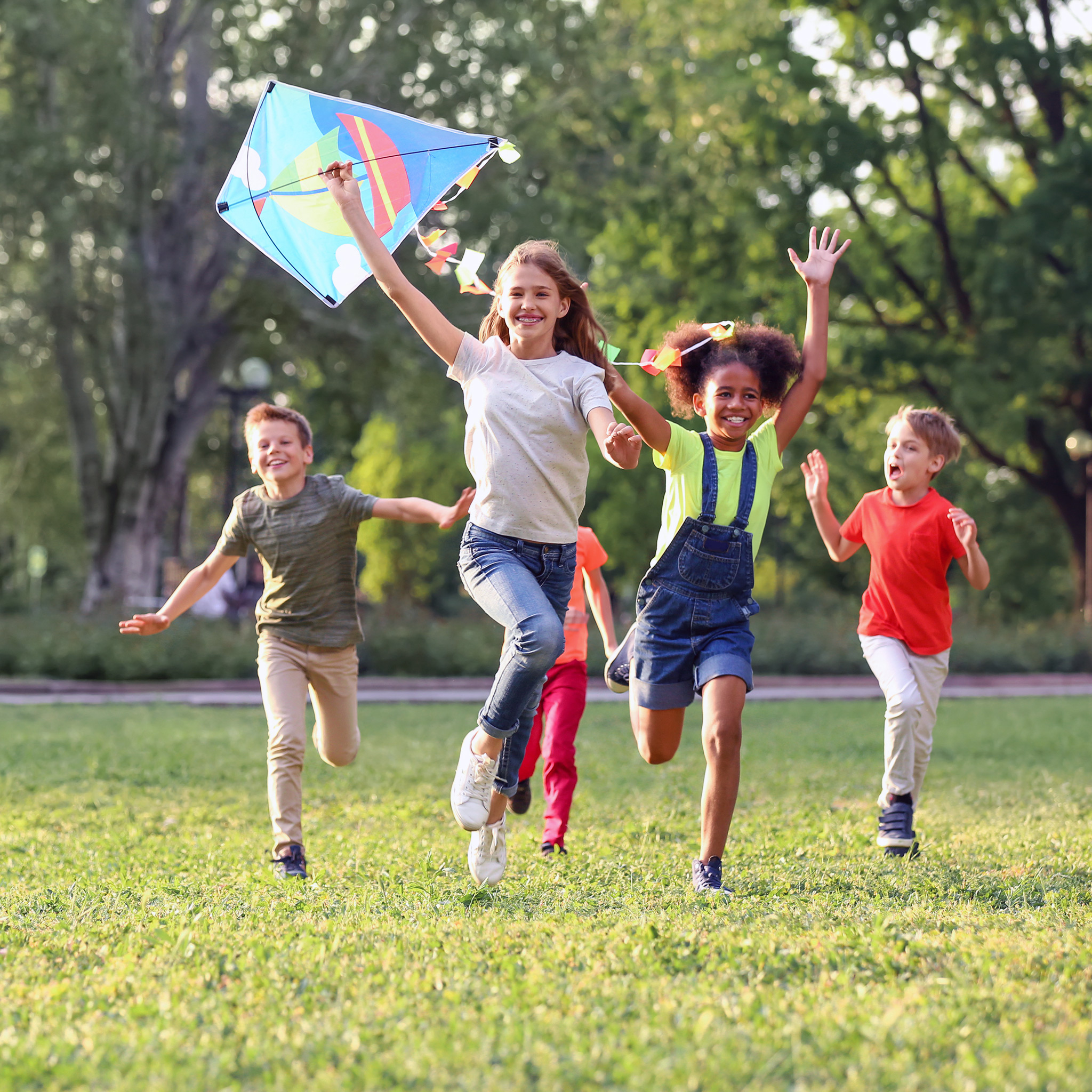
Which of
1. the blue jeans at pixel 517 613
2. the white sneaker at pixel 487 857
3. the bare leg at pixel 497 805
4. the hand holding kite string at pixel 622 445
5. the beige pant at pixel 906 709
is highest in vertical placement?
the hand holding kite string at pixel 622 445

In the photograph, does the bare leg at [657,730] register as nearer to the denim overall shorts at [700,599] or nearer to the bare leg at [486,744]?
the denim overall shorts at [700,599]

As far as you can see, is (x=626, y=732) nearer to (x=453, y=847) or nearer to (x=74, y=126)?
(x=453, y=847)

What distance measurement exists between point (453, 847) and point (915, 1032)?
365 cm

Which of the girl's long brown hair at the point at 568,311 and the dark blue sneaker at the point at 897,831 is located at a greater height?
the girl's long brown hair at the point at 568,311

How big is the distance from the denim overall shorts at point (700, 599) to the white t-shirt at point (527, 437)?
0.50 meters

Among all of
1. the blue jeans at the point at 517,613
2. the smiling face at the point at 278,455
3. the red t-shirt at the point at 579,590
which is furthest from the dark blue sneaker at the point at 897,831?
the smiling face at the point at 278,455

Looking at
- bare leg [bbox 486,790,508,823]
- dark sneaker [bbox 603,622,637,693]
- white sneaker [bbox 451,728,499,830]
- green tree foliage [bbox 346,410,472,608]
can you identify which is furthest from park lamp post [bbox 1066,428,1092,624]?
white sneaker [bbox 451,728,499,830]

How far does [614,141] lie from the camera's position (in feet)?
93.6

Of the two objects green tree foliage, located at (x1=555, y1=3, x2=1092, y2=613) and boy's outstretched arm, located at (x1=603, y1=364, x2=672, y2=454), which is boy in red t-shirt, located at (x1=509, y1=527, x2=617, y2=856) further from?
green tree foliage, located at (x1=555, y1=3, x2=1092, y2=613)

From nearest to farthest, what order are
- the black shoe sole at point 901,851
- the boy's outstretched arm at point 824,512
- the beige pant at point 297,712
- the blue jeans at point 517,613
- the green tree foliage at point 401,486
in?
the blue jeans at point 517,613
the beige pant at point 297,712
the black shoe sole at point 901,851
the boy's outstretched arm at point 824,512
the green tree foliage at point 401,486

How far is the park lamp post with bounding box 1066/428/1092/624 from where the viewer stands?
91.0ft

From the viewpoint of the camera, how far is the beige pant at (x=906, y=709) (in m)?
6.26

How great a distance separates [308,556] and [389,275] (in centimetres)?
168

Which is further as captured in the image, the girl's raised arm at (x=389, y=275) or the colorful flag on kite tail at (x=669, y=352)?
the colorful flag on kite tail at (x=669, y=352)
